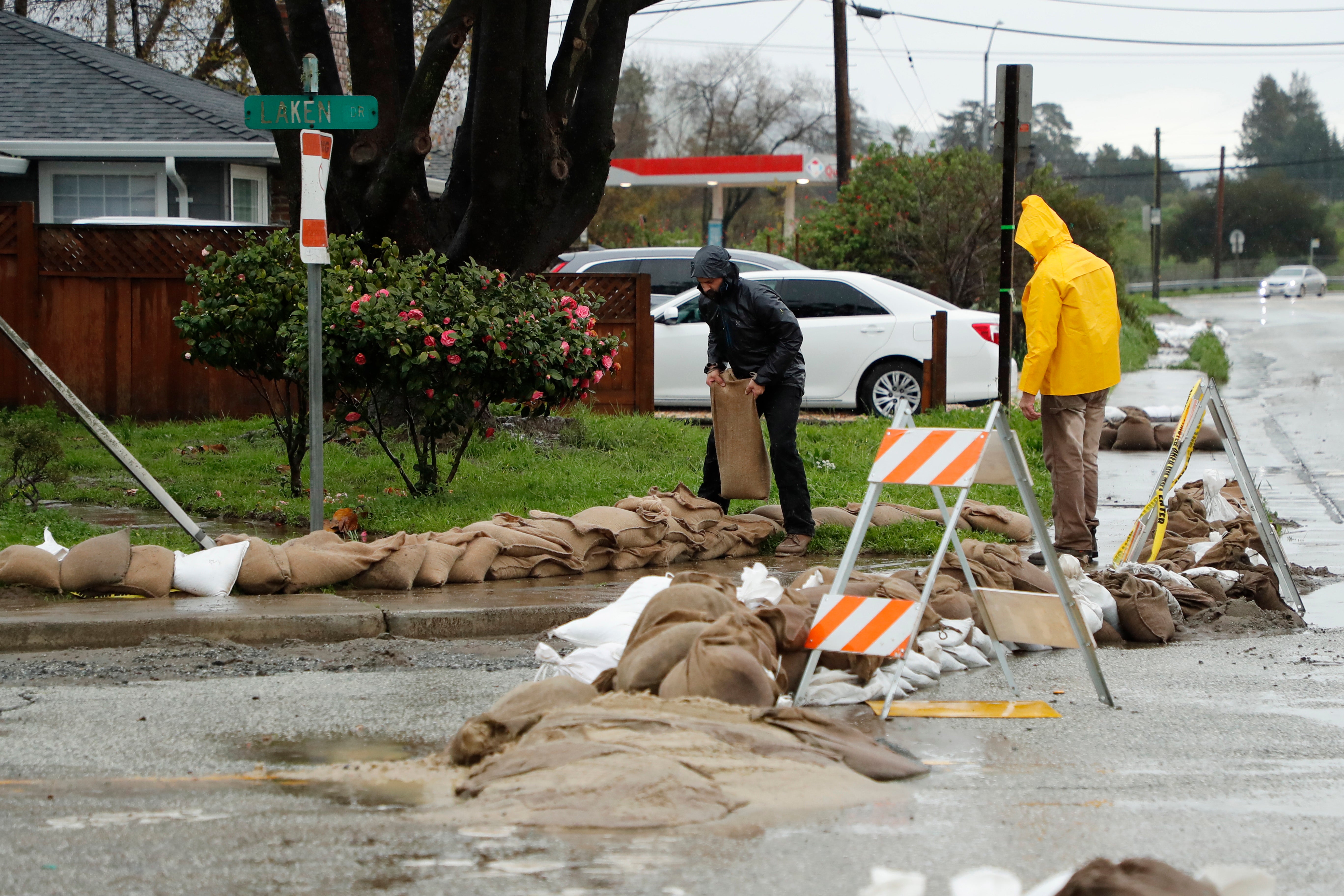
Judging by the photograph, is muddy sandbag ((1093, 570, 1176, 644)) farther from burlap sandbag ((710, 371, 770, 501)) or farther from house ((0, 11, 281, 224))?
house ((0, 11, 281, 224))

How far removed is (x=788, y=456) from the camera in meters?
8.01

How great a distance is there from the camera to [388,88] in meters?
10.6

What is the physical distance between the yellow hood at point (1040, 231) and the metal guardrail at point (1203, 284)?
69.6m

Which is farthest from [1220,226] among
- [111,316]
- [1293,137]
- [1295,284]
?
[111,316]

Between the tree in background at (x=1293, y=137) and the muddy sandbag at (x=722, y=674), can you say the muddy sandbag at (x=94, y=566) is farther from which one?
the tree in background at (x=1293, y=137)

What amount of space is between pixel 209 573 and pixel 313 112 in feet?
8.15

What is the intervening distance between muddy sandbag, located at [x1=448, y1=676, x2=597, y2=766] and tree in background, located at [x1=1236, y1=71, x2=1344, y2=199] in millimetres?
108052

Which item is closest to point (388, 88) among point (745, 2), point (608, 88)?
point (608, 88)

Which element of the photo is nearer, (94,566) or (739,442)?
(94,566)

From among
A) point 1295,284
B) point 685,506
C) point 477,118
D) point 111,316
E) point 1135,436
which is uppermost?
point 1295,284

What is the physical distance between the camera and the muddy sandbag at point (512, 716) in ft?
14.0

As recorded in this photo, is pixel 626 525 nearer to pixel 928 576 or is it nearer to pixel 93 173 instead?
pixel 928 576

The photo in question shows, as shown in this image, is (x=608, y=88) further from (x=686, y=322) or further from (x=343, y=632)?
(x=343, y=632)

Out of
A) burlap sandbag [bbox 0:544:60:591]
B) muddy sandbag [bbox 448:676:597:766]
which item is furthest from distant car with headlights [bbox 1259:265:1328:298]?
muddy sandbag [bbox 448:676:597:766]
